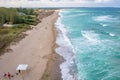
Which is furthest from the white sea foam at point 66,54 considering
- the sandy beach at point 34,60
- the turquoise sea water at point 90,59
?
the sandy beach at point 34,60

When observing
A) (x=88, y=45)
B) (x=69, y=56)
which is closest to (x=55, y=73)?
(x=69, y=56)

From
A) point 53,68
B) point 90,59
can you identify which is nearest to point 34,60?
point 53,68

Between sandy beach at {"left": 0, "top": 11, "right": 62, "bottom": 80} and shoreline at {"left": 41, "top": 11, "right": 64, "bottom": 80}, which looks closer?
shoreline at {"left": 41, "top": 11, "right": 64, "bottom": 80}

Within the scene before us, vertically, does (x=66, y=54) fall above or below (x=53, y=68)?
below

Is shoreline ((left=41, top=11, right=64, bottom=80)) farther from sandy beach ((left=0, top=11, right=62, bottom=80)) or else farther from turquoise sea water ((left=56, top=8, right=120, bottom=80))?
turquoise sea water ((left=56, top=8, right=120, bottom=80))

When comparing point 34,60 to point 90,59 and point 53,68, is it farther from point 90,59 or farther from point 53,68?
point 90,59

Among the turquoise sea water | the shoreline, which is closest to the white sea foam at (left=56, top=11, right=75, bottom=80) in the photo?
the turquoise sea water

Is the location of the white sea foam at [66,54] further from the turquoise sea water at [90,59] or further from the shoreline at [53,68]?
the shoreline at [53,68]

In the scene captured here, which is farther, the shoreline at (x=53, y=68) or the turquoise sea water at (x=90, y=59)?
the turquoise sea water at (x=90, y=59)

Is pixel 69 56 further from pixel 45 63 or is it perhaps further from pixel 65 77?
pixel 65 77

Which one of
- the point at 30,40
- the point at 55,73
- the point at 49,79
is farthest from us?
the point at 30,40

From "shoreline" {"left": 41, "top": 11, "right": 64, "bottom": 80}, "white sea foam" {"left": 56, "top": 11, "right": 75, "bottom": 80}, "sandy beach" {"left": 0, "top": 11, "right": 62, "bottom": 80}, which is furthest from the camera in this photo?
"white sea foam" {"left": 56, "top": 11, "right": 75, "bottom": 80}
